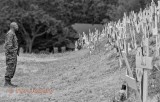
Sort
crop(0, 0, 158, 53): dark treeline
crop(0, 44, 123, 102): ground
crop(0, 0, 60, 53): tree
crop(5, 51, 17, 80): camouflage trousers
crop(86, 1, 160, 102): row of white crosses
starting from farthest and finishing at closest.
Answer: crop(0, 0, 158, 53): dark treeline
crop(0, 0, 60, 53): tree
crop(5, 51, 17, 80): camouflage trousers
crop(0, 44, 123, 102): ground
crop(86, 1, 160, 102): row of white crosses

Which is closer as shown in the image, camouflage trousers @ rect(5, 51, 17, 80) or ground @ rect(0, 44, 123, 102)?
ground @ rect(0, 44, 123, 102)

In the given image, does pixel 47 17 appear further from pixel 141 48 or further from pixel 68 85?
pixel 141 48

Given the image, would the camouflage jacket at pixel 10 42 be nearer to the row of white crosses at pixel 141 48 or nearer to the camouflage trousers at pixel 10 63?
the camouflage trousers at pixel 10 63

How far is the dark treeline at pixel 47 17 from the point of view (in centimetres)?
4872

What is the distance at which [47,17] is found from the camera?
4872 cm

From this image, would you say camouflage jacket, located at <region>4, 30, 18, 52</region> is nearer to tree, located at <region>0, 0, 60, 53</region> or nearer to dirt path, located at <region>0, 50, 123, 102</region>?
dirt path, located at <region>0, 50, 123, 102</region>

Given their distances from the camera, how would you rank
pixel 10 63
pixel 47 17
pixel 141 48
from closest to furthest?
pixel 141 48 < pixel 10 63 < pixel 47 17

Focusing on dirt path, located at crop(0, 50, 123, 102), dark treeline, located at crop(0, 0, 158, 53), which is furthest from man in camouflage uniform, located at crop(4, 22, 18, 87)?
dark treeline, located at crop(0, 0, 158, 53)

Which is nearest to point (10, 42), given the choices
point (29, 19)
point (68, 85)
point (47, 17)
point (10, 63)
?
point (10, 63)

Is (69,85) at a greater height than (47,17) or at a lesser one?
lesser

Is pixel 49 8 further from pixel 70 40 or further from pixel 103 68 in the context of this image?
pixel 103 68

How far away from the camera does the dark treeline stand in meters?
48.7

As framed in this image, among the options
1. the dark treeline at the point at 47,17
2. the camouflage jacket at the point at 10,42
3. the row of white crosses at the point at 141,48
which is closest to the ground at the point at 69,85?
the row of white crosses at the point at 141,48

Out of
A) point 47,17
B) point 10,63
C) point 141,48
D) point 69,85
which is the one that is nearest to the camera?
point 141,48
